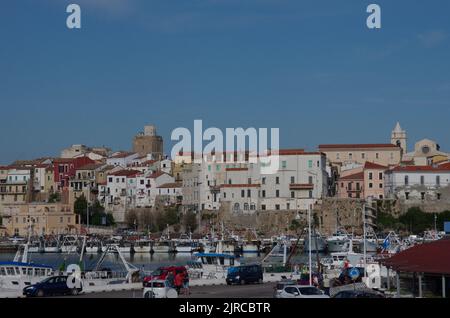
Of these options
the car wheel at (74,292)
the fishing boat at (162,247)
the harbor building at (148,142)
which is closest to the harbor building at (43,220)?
the fishing boat at (162,247)

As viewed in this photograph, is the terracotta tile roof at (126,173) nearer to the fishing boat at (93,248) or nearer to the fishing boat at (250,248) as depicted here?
the fishing boat at (93,248)

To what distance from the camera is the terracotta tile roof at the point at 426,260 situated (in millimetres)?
16581

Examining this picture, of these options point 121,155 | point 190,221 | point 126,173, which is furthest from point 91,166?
point 190,221

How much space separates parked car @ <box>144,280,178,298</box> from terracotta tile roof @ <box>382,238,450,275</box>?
455 centimetres

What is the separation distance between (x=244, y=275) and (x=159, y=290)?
6933mm

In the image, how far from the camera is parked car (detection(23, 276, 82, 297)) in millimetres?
20281

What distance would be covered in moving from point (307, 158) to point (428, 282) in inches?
1940

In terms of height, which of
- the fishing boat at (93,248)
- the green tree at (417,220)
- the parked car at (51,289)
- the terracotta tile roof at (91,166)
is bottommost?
the parked car at (51,289)

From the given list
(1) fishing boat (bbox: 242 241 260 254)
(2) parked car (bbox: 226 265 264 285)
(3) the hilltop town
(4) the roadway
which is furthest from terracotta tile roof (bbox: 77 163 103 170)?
(4) the roadway

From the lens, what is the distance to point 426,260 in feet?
57.6

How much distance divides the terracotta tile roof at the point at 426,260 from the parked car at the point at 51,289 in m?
7.19

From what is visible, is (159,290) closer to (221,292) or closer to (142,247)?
(221,292)
